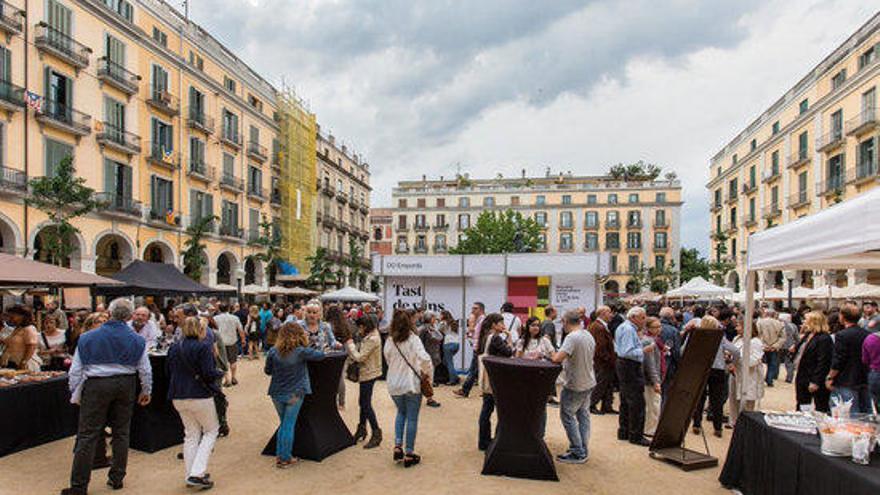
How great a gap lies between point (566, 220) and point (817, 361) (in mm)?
56559

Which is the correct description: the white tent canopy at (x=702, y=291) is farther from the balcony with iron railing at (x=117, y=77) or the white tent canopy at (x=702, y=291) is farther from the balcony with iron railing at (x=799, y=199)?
the balcony with iron railing at (x=117, y=77)

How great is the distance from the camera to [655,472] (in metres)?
5.57

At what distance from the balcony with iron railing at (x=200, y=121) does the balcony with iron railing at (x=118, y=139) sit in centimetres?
369

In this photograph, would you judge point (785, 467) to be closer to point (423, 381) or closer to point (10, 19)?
point (423, 381)

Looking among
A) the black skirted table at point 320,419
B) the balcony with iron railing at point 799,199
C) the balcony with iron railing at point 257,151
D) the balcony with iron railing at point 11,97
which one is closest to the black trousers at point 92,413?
the black skirted table at point 320,419

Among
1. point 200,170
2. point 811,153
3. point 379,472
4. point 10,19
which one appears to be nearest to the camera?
point 379,472

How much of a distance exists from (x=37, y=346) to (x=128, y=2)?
2260 centimetres

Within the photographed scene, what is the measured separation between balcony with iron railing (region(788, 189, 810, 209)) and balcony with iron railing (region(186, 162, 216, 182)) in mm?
33296

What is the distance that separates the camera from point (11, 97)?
18266mm

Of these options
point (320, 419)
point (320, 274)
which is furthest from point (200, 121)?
point (320, 419)

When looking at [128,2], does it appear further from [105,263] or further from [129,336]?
[129,336]

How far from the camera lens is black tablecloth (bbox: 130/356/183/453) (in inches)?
240

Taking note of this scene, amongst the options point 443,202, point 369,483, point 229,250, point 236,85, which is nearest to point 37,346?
point 369,483

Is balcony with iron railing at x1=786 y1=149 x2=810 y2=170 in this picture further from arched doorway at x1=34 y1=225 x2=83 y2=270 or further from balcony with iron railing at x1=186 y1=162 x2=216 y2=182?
arched doorway at x1=34 y1=225 x2=83 y2=270
